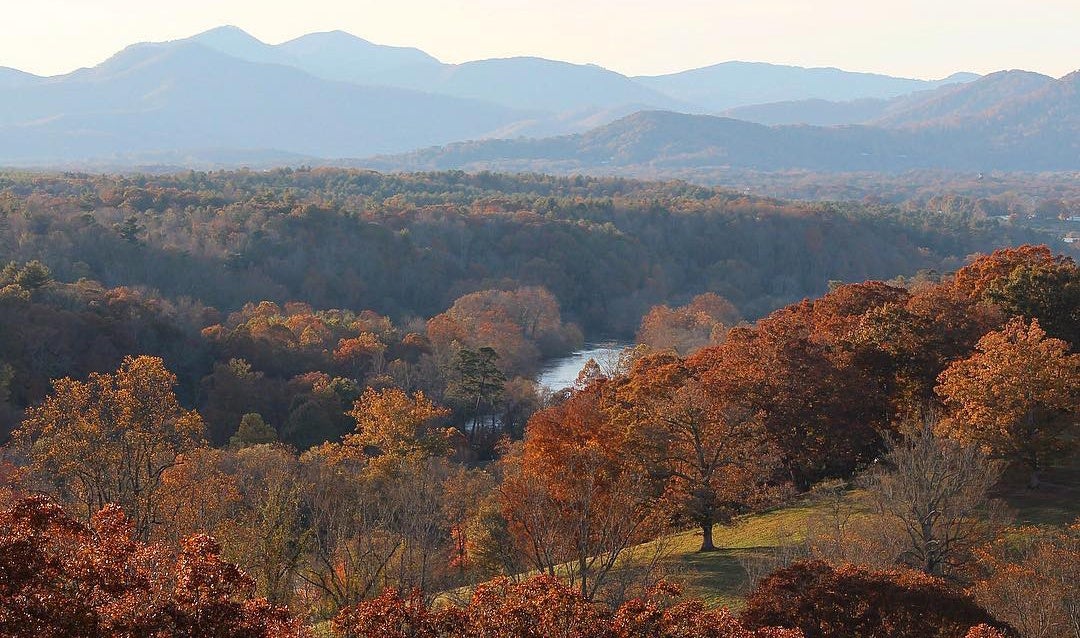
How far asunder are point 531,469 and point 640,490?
13.2ft

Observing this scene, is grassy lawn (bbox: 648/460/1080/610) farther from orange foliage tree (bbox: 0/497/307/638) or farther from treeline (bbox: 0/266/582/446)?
treeline (bbox: 0/266/582/446)

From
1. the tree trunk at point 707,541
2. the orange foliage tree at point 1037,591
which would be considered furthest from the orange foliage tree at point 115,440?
the orange foliage tree at point 1037,591

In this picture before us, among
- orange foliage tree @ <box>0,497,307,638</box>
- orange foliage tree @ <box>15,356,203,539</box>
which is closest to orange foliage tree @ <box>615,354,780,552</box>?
orange foliage tree @ <box>15,356,203,539</box>

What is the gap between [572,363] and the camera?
87.2m

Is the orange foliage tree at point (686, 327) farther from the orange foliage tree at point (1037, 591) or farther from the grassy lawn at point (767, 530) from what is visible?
the orange foliage tree at point (1037, 591)

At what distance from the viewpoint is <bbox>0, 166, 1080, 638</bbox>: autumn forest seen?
11.5 meters

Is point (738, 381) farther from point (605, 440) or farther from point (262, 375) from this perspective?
point (262, 375)

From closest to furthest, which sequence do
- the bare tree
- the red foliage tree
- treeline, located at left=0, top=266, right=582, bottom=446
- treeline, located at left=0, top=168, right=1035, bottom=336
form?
the red foliage tree → the bare tree → treeline, located at left=0, top=266, right=582, bottom=446 → treeline, located at left=0, top=168, right=1035, bottom=336

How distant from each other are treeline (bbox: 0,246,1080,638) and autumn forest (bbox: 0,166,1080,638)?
0.08 m

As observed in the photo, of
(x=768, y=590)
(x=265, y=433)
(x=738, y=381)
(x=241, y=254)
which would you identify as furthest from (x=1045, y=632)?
(x=241, y=254)

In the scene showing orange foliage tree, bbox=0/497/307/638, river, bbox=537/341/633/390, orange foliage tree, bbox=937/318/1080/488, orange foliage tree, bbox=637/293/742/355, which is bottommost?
river, bbox=537/341/633/390

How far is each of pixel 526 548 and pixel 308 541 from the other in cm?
556

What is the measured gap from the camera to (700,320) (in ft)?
263

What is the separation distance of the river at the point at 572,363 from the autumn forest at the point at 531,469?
184 cm
